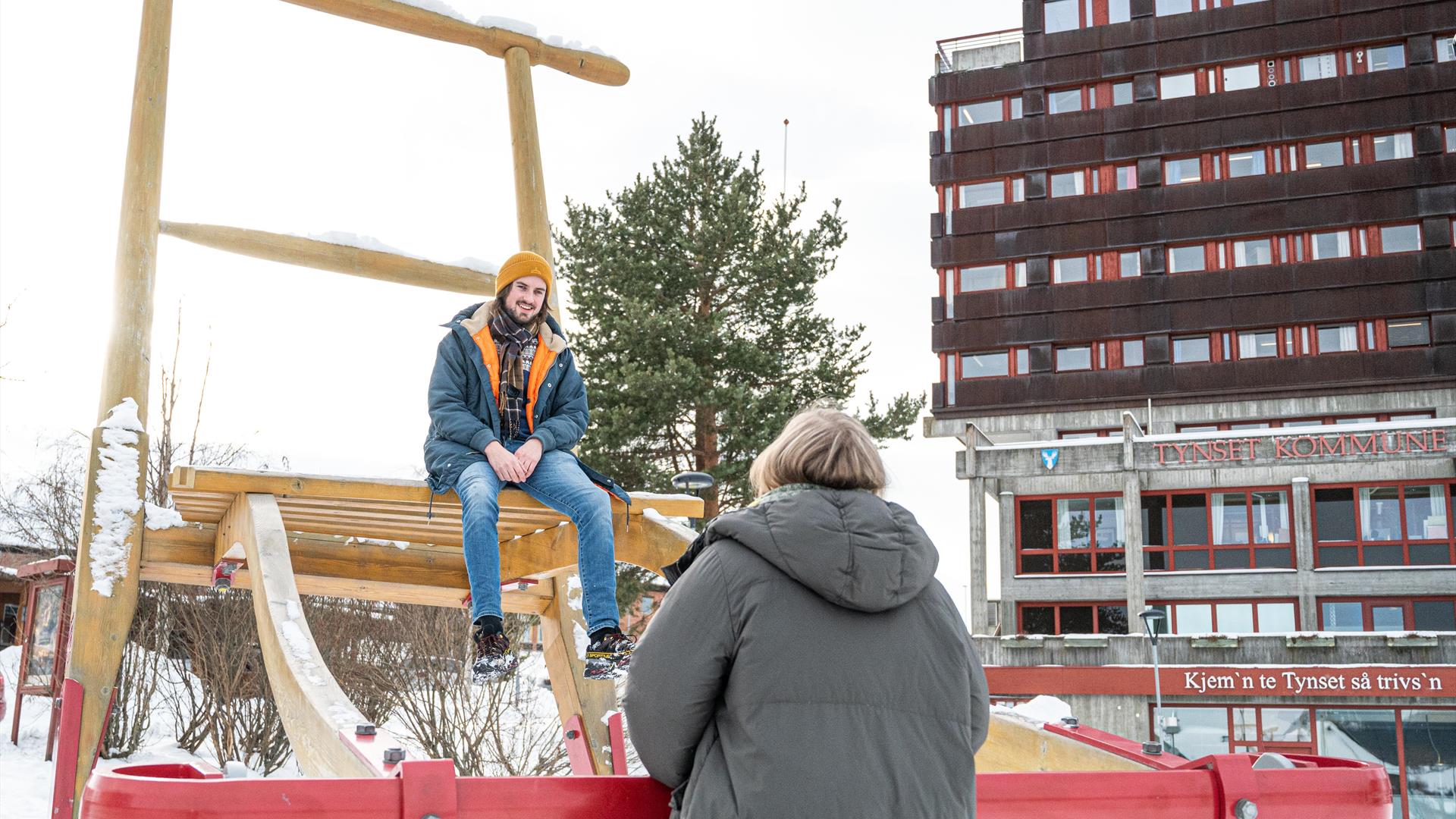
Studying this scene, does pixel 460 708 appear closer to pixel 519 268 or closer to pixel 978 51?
pixel 519 268

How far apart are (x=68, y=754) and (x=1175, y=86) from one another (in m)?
37.6

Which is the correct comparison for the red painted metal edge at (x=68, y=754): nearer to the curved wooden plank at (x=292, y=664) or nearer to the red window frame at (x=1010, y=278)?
the curved wooden plank at (x=292, y=664)

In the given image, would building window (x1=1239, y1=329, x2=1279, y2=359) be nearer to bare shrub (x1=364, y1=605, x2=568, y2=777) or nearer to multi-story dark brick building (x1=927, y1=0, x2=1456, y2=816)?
multi-story dark brick building (x1=927, y1=0, x2=1456, y2=816)

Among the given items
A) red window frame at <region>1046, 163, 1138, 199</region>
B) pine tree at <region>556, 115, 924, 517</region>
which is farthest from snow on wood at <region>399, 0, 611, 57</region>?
red window frame at <region>1046, 163, 1138, 199</region>

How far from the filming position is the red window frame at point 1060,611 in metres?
32.2

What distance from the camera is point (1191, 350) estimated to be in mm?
35625

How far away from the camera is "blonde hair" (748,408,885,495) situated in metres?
2.01

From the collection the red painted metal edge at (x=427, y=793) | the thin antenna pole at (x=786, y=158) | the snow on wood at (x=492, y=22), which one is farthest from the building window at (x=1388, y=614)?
the red painted metal edge at (x=427, y=793)

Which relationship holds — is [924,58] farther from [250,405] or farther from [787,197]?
[250,405]

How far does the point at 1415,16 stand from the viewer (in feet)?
114

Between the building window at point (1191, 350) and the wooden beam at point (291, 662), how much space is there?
34.6 m

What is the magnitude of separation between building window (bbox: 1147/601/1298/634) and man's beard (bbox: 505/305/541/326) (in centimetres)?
2933

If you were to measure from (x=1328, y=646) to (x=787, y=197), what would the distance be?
52.2 ft

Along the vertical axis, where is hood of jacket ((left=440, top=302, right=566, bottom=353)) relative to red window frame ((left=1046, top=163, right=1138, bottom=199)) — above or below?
below
